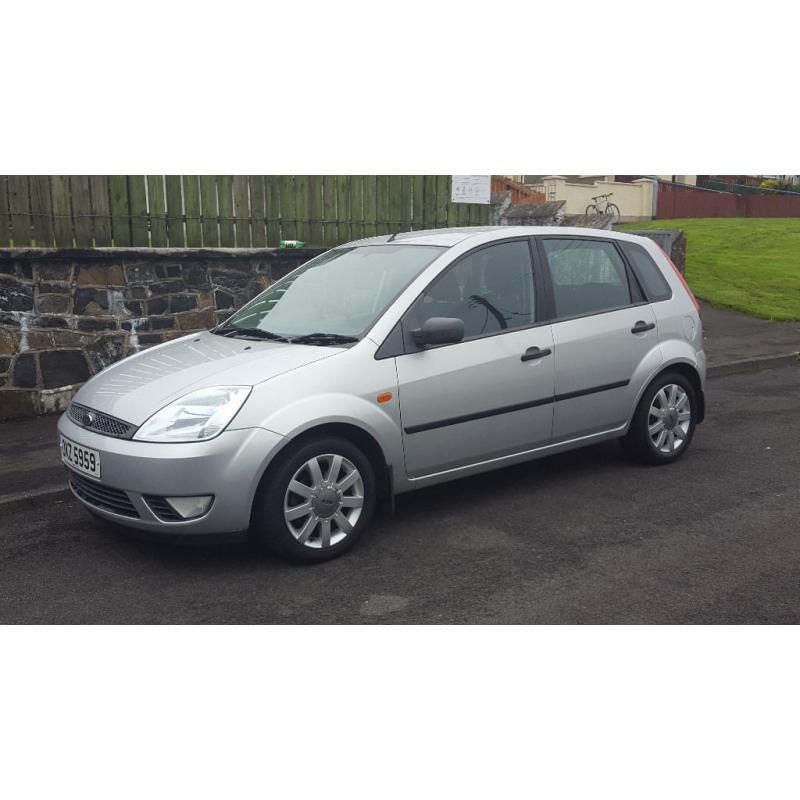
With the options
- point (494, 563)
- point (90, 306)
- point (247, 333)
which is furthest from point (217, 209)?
point (494, 563)

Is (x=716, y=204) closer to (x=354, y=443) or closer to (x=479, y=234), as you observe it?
(x=479, y=234)

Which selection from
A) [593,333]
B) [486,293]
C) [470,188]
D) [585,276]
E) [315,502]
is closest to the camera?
[315,502]

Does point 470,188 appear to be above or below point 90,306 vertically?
above

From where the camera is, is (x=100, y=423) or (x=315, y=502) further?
(x=100, y=423)

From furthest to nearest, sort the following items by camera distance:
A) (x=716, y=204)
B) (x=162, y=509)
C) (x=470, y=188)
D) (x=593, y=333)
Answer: (x=716, y=204)
(x=470, y=188)
(x=593, y=333)
(x=162, y=509)

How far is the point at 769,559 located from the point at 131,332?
602 centimetres

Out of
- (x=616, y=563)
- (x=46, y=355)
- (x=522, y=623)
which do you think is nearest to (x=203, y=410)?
(x=522, y=623)

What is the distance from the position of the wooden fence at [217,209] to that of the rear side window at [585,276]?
14.2 ft

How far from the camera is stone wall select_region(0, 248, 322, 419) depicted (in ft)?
26.0

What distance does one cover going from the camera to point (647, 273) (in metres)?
6.45

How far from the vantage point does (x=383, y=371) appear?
5.03 m

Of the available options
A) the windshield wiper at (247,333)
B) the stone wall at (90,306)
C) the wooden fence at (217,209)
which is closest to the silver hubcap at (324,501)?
the windshield wiper at (247,333)

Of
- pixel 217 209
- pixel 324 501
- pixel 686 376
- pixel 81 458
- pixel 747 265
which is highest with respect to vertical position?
pixel 217 209

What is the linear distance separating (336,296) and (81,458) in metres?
1.80
